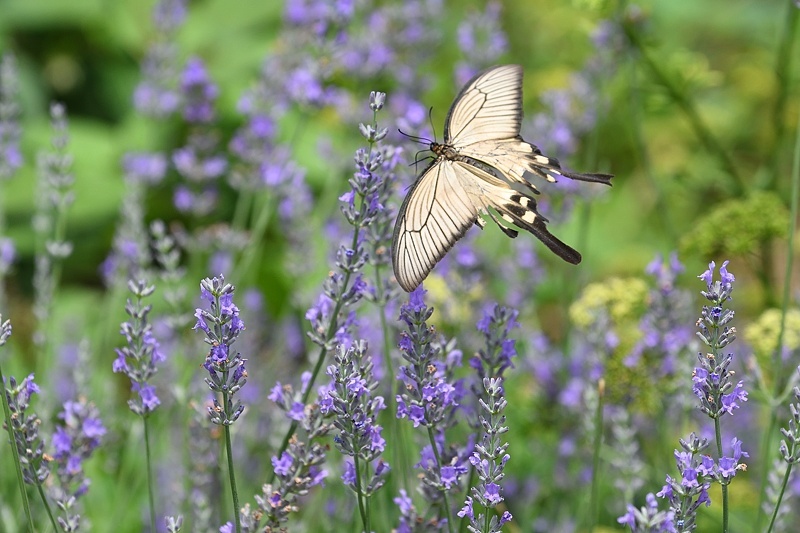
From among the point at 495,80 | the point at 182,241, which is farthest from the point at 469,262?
the point at 182,241

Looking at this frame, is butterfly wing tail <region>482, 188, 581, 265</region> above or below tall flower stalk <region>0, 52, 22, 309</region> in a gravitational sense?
below

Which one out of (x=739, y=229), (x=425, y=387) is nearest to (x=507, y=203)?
(x=425, y=387)

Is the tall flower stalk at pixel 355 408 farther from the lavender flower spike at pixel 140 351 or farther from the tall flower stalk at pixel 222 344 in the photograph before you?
the lavender flower spike at pixel 140 351

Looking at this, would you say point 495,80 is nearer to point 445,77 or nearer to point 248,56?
point 248,56

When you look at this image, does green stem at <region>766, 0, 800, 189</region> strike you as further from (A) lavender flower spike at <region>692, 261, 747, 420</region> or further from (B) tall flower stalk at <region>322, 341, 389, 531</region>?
(B) tall flower stalk at <region>322, 341, 389, 531</region>

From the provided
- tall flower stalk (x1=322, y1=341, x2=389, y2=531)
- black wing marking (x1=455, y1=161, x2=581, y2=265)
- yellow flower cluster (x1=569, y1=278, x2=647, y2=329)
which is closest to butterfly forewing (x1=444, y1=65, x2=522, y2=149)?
black wing marking (x1=455, y1=161, x2=581, y2=265)

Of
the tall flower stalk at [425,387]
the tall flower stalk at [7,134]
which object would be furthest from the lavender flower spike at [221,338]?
the tall flower stalk at [7,134]

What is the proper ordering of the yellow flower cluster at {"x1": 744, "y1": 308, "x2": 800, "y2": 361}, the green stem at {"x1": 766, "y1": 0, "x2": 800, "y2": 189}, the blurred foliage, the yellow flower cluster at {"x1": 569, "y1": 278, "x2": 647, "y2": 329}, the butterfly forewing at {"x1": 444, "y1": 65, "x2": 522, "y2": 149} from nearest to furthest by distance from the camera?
the butterfly forewing at {"x1": 444, "y1": 65, "x2": 522, "y2": 149}
the yellow flower cluster at {"x1": 744, "y1": 308, "x2": 800, "y2": 361}
the yellow flower cluster at {"x1": 569, "y1": 278, "x2": 647, "y2": 329}
the blurred foliage
the green stem at {"x1": 766, "y1": 0, "x2": 800, "y2": 189}
